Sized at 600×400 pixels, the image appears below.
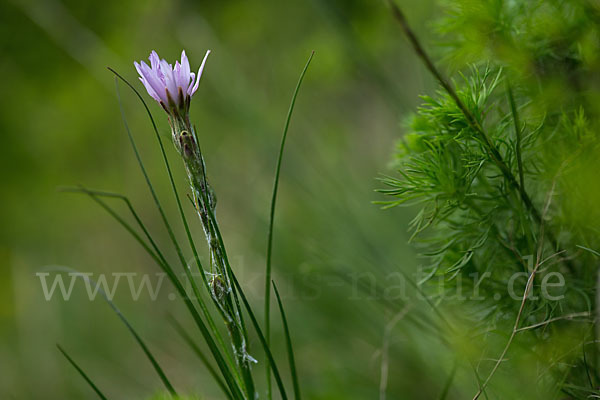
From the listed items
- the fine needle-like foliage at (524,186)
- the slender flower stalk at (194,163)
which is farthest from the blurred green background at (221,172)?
the slender flower stalk at (194,163)

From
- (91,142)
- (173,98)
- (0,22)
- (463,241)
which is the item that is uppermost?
(0,22)

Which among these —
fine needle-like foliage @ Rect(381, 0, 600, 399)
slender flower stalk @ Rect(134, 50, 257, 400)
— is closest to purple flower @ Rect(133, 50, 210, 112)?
slender flower stalk @ Rect(134, 50, 257, 400)

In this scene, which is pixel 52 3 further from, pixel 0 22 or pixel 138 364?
pixel 138 364

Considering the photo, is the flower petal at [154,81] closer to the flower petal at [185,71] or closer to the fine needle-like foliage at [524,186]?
the flower petal at [185,71]

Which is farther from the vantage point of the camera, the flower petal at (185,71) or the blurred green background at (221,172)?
the blurred green background at (221,172)

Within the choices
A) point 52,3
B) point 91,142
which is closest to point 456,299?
point 52,3

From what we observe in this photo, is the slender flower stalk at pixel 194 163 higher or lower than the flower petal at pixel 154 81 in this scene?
lower

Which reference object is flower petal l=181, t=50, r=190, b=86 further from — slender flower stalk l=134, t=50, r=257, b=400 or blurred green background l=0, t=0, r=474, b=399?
blurred green background l=0, t=0, r=474, b=399
